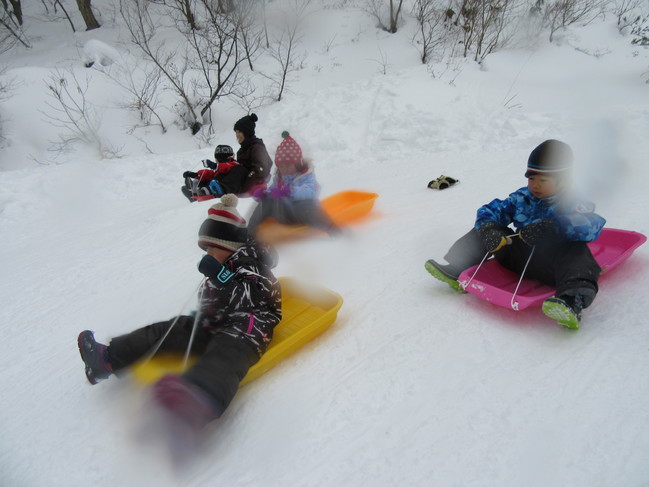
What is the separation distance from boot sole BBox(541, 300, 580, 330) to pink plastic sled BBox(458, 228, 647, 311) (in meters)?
0.12

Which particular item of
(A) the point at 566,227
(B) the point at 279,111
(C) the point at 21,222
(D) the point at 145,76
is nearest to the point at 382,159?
(B) the point at 279,111

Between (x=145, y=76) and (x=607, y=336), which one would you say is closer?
(x=607, y=336)

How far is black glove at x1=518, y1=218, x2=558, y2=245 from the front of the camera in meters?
2.06

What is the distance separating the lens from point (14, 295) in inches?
127

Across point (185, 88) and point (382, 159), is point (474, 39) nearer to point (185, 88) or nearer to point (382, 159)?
point (382, 159)

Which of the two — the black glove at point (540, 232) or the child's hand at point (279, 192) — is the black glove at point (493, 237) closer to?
the black glove at point (540, 232)

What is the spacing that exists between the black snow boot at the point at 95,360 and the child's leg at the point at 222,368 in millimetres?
458

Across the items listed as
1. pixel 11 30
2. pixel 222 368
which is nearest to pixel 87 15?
pixel 11 30

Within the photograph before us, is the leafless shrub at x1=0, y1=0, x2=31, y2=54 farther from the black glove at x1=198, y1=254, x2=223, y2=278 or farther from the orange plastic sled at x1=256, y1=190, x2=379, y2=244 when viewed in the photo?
the black glove at x1=198, y1=254, x2=223, y2=278

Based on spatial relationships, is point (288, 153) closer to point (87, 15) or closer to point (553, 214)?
point (553, 214)

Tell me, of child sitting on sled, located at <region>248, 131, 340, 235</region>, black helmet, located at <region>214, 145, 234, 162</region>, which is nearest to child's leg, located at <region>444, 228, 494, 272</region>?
child sitting on sled, located at <region>248, 131, 340, 235</region>

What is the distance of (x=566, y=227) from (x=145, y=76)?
29.7 feet

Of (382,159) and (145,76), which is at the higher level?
(145,76)

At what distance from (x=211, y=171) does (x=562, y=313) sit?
3605 millimetres
